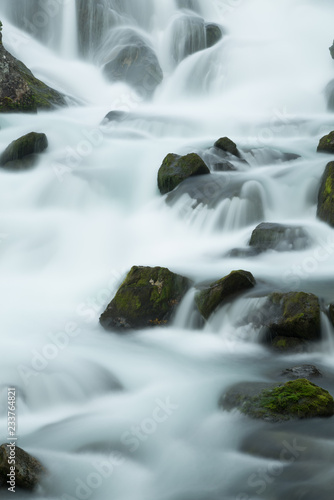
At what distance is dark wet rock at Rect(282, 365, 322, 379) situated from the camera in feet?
16.9

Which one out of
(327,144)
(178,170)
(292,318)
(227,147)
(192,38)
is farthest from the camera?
(192,38)

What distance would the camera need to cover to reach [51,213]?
35.1 ft

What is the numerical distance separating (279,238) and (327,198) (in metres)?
1.47

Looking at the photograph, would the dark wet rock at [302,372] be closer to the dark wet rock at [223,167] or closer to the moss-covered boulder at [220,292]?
the moss-covered boulder at [220,292]

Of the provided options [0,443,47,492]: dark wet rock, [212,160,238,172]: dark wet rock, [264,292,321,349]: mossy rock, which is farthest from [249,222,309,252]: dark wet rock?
[0,443,47,492]: dark wet rock

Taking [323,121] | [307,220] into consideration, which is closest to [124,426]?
[307,220]

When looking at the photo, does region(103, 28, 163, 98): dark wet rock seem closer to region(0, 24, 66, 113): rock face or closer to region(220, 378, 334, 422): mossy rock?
region(0, 24, 66, 113): rock face

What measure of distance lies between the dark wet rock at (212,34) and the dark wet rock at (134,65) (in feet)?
9.11

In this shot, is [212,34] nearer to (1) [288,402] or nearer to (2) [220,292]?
(2) [220,292]

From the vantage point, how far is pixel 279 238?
8.40 metres

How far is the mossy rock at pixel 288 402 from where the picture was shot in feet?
14.3

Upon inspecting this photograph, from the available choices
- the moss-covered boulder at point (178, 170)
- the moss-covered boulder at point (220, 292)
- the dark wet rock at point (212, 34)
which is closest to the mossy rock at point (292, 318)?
the moss-covered boulder at point (220, 292)

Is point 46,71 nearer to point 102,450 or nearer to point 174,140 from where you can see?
point 174,140

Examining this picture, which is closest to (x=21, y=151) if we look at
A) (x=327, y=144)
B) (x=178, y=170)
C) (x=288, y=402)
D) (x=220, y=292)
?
(x=178, y=170)
